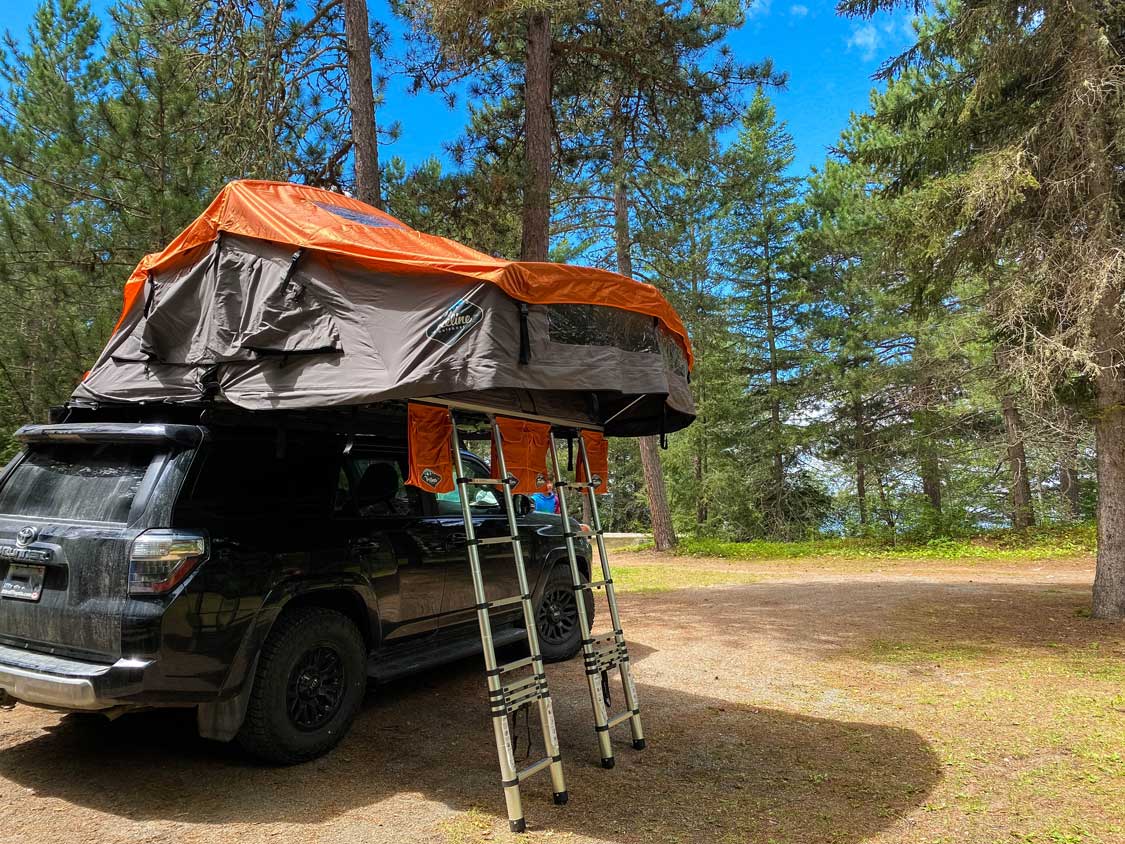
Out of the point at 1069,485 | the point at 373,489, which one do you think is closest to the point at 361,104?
the point at 373,489

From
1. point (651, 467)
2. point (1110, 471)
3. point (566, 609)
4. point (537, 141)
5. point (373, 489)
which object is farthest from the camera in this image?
point (651, 467)

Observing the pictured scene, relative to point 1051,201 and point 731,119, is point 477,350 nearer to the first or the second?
point 1051,201

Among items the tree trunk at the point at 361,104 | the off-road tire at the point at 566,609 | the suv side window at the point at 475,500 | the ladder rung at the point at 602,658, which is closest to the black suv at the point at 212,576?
the suv side window at the point at 475,500

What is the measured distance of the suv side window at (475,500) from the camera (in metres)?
5.12

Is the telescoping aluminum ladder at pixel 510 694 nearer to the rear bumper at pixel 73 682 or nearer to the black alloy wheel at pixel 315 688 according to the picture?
the black alloy wheel at pixel 315 688

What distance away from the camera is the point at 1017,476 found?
16641mm

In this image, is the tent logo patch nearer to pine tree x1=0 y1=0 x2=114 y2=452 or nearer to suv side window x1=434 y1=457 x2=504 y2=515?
suv side window x1=434 y1=457 x2=504 y2=515

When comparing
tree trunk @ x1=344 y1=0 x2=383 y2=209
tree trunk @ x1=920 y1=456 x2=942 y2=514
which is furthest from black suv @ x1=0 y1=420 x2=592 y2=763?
tree trunk @ x1=920 y1=456 x2=942 y2=514

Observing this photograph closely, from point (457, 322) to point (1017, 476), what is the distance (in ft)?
57.0

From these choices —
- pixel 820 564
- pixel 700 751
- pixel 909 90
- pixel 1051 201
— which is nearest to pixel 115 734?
pixel 700 751

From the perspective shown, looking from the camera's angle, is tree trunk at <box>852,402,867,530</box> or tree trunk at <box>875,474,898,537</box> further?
tree trunk at <box>852,402,867,530</box>

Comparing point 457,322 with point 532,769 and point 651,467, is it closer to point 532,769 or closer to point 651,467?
point 532,769

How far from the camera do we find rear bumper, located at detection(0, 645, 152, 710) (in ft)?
10.6

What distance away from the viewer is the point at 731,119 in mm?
10664
